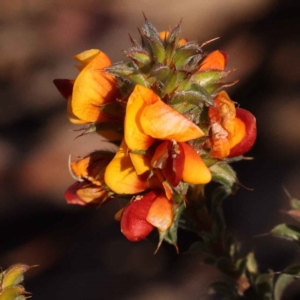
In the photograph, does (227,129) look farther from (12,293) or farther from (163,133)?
(12,293)

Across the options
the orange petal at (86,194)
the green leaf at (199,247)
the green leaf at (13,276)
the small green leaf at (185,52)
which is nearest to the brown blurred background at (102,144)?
the green leaf at (199,247)

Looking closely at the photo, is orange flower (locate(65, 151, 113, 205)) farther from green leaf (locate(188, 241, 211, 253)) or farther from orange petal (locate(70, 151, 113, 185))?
green leaf (locate(188, 241, 211, 253))

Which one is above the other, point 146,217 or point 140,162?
point 140,162

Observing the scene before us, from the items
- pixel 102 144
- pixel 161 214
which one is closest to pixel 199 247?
pixel 161 214

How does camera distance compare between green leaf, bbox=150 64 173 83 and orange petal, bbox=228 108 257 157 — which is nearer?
green leaf, bbox=150 64 173 83

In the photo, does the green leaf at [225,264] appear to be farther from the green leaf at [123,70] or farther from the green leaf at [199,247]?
the green leaf at [123,70]

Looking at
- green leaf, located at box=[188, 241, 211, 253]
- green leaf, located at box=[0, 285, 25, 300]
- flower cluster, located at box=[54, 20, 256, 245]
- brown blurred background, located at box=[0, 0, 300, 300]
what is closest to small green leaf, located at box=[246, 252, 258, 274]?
green leaf, located at box=[188, 241, 211, 253]

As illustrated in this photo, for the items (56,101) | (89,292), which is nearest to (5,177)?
(56,101)

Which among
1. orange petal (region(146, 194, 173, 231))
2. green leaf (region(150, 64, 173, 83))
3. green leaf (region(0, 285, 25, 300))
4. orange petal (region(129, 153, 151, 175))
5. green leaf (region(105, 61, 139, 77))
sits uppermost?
green leaf (region(105, 61, 139, 77))
